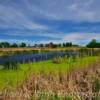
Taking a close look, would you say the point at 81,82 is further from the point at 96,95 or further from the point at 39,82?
the point at 96,95

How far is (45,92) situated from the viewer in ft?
19.0

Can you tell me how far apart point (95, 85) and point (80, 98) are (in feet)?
5.09

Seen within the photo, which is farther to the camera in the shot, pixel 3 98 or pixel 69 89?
pixel 69 89

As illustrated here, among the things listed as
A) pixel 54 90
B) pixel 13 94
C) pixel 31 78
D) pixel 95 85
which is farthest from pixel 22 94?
pixel 95 85

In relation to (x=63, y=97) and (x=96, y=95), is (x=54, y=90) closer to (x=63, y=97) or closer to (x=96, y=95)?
(x=63, y=97)

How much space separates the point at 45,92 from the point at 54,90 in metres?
0.27

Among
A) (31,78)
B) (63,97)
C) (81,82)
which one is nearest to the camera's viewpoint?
(63,97)

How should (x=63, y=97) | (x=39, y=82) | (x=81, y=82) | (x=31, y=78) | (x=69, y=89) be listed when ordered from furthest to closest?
(x=81, y=82) → (x=31, y=78) → (x=39, y=82) → (x=69, y=89) → (x=63, y=97)

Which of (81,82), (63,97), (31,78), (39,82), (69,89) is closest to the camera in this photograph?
(63,97)

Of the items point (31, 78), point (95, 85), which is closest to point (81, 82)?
point (95, 85)

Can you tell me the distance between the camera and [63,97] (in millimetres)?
5547

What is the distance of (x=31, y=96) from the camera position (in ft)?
18.8

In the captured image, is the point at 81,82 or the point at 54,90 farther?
the point at 81,82

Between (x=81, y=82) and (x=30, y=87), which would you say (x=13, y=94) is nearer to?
(x=30, y=87)
